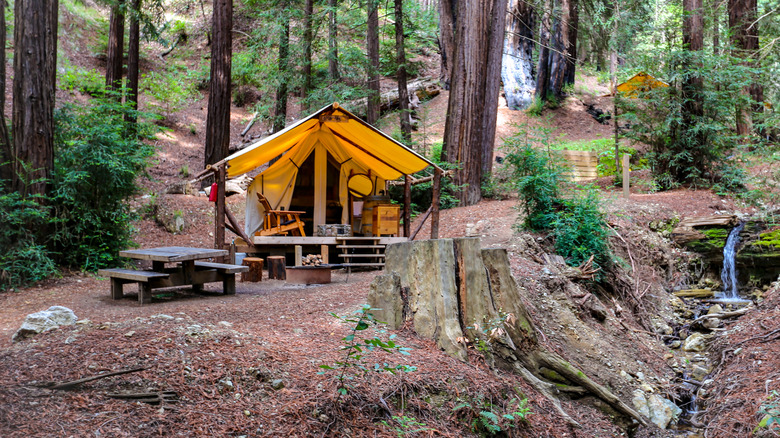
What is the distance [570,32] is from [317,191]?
16083 millimetres

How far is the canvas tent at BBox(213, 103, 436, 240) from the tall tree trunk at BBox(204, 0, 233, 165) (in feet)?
6.00

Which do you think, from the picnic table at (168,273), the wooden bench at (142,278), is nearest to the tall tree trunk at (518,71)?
the picnic table at (168,273)

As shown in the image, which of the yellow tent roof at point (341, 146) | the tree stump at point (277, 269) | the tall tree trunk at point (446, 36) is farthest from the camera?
the tall tree trunk at point (446, 36)

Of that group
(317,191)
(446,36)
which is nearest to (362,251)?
(317,191)

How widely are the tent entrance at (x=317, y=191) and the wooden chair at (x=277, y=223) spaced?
595mm

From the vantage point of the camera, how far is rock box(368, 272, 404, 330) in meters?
4.64

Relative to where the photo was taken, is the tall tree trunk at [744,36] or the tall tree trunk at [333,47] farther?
the tall tree trunk at [333,47]

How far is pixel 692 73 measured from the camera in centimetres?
1245

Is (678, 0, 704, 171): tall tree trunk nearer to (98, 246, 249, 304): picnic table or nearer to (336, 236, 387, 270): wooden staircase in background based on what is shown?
(336, 236, 387, 270): wooden staircase in background

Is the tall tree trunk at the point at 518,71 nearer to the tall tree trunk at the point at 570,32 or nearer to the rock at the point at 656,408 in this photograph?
the tall tree trunk at the point at 570,32

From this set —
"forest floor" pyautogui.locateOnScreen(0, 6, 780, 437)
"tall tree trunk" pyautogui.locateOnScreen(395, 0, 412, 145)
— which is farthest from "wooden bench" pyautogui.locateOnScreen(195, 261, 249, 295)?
"tall tree trunk" pyautogui.locateOnScreen(395, 0, 412, 145)

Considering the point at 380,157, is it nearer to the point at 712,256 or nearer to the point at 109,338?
the point at 712,256

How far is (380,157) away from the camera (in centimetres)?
1041

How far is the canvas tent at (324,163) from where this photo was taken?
9.35 m
